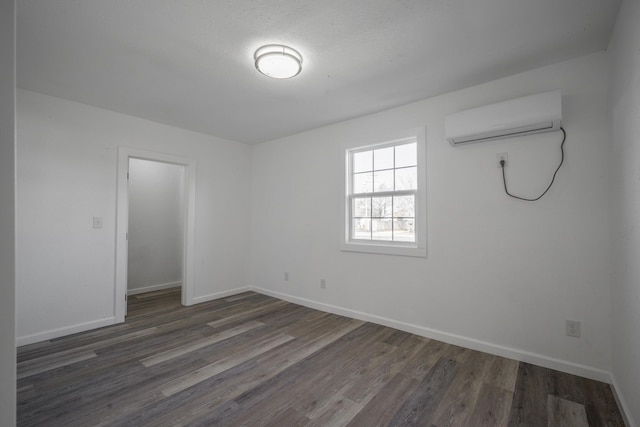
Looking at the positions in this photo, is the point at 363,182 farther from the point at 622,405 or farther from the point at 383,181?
the point at 622,405

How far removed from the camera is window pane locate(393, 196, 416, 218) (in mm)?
3192

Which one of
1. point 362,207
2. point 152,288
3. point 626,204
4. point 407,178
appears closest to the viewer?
point 626,204

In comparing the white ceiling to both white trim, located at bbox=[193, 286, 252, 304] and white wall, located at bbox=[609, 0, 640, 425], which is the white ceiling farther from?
white trim, located at bbox=[193, 286, 252, 304]

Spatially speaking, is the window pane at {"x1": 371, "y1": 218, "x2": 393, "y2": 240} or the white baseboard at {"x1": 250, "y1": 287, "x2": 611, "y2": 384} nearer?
the white baseboard at {"x1": 250, "y1": 287, "x2": 611, "y2": 384}

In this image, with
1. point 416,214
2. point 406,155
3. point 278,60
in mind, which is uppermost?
point 278,60

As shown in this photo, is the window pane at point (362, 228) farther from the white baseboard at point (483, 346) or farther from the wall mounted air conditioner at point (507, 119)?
the wall mounted air conditioner at point (507, 119)

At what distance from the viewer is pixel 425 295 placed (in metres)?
3.00

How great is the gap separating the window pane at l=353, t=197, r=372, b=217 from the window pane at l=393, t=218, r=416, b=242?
15.4 inches

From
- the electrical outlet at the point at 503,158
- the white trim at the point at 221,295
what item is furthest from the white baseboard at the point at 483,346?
the electrical outlet at the point at 503,158

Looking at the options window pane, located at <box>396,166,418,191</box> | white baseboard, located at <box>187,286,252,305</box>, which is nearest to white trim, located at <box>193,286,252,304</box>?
white baseboard, located at <box>187,286,252,305</box>

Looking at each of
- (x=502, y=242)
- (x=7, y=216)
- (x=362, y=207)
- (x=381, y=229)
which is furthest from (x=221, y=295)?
→ (x=502, y=242)

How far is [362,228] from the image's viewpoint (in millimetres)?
3635

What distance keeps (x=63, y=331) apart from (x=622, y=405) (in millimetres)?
4769

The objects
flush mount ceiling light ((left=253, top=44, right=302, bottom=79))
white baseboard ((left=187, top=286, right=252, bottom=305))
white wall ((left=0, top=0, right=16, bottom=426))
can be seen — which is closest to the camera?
white wall ((left=0, top=0, right=16, bottom=426))
